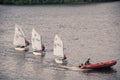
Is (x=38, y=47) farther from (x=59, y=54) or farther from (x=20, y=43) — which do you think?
(x=59, y=54)

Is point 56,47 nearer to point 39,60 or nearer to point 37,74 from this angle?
point 39,60

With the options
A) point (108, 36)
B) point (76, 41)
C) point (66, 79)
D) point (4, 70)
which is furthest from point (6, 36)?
point (66, 79)

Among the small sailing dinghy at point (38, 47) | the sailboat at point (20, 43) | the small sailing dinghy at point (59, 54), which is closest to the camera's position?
the small sailing dinghy at point (59, 54)

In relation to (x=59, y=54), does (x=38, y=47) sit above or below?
above

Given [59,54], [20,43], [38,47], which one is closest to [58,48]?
[59,54]

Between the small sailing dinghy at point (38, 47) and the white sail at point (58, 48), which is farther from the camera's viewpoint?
the small sailing dinghy at point (38, 47)

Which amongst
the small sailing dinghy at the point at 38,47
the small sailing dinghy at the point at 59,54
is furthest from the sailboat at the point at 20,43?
the small sailing dinghy at the point at 59,54

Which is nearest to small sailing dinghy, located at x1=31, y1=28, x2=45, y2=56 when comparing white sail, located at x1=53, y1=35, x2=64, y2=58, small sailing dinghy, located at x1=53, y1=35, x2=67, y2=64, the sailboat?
the sailboat

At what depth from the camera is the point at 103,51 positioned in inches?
6250

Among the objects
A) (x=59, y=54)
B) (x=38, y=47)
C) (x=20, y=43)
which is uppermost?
(x=20, y=43)

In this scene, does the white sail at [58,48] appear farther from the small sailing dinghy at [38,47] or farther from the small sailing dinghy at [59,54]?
the small sailing dinghy at [38,47]

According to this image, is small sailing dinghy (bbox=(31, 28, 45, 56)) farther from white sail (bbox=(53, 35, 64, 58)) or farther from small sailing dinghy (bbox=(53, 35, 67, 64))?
small sailing dinghy (bbox=(53, 35, 67, 64))

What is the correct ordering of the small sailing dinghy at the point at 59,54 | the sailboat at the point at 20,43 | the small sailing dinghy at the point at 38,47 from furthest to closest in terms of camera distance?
1. the sailboat at the point at 20,43
2. the small sailing dinghy at the point at 38,47
3. the small sailing dinghy at the point at 59,54

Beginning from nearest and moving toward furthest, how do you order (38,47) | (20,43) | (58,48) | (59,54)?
(59,54) < (58,48) < (38,47) < (20,43)
